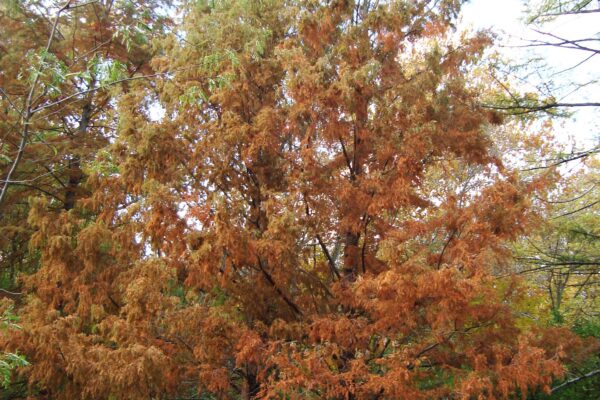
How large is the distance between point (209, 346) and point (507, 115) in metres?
4.56

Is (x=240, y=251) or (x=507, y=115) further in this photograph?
(x=507, y=115)

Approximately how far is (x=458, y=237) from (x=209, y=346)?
9.36ft

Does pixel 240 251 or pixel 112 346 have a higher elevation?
pixel 240 251

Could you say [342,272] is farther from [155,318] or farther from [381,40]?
[381,40]

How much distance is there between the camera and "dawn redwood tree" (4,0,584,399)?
4695mm

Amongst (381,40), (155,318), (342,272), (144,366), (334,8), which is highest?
(334,8)

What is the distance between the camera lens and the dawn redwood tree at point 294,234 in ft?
15.4

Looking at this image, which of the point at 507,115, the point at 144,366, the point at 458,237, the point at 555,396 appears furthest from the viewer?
the point at 555,396

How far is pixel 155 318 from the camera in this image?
17.4ft

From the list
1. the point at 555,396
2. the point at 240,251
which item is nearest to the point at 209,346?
the point at 240,251

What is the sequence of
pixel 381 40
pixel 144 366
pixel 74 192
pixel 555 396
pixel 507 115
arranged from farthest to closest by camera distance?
1. pixel 74 192
2. pixel 555 396
3. pixel 507 115
4. pixel 381 40
5. pixel 144 366

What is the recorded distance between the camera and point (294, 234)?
505cm

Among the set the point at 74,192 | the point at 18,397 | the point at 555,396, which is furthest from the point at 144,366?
A: the point at 555,396

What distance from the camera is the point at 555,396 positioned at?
23.1 feet
